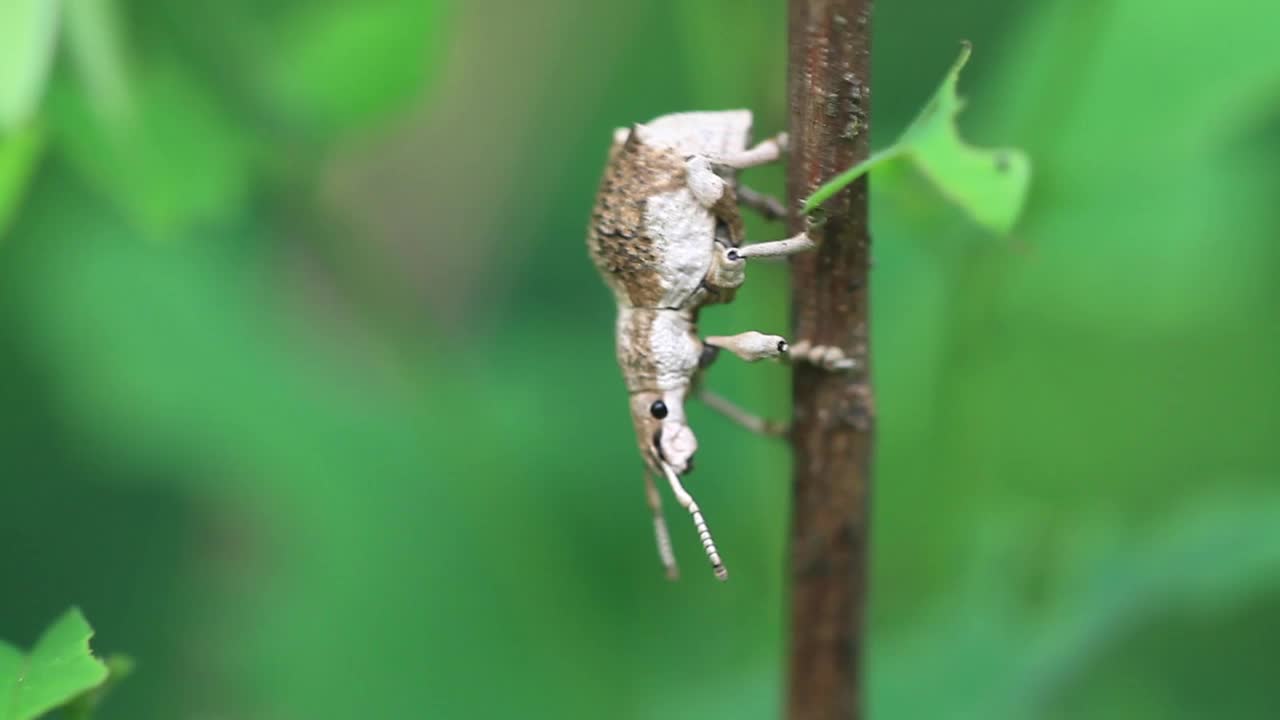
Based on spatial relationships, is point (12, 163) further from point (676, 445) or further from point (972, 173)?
point (972, 173)

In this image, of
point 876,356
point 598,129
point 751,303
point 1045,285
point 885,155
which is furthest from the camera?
point 598,129

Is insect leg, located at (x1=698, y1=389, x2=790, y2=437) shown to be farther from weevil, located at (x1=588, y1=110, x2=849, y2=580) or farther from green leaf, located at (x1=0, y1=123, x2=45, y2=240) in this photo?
green leaf, located at (x1=0, y1=123, x2=45, y2=240)

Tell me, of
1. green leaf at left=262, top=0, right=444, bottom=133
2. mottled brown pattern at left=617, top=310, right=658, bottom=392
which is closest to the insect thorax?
mottled brown pattern at left=617, top=310, right=658, bottom=392

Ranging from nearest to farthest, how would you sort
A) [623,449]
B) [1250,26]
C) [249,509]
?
[1250,26] < [623,449] < [249,509]

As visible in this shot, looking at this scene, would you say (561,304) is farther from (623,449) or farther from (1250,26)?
(1250,26)

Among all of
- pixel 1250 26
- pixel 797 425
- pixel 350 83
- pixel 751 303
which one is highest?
pixel 350 83

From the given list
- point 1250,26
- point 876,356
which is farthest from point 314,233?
point 1250,26

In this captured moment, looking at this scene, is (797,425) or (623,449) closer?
(797,425)
